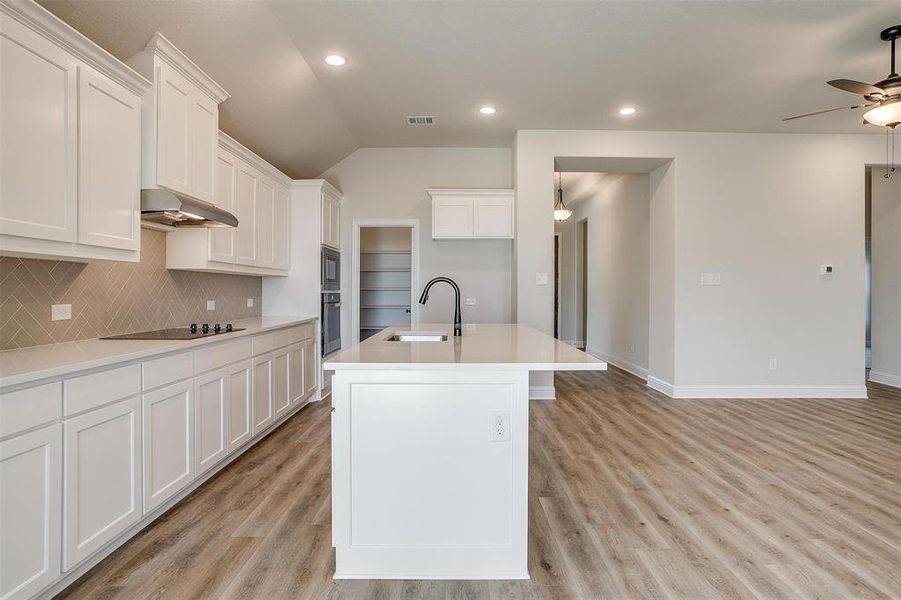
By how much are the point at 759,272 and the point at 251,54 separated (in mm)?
5236

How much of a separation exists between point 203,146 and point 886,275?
24.5ft

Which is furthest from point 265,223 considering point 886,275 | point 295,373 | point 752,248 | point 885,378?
point 885,378

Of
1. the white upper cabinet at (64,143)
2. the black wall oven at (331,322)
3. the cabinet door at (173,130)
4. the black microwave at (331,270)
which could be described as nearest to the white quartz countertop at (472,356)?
the white upper cabinet at (64,143)

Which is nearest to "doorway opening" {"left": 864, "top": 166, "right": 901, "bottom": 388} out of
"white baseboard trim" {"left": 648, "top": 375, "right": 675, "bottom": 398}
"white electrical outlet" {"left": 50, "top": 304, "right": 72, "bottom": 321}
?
"white baseboard trim" {"left": 648, "top": 375, "right": 675, "bottom": 398}

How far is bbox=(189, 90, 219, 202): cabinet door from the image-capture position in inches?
107

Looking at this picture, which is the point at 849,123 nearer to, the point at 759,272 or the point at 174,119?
the point at 759,272

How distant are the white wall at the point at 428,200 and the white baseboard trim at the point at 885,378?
15.6 ft

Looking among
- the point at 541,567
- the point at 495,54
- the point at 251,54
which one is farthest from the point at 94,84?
the point at 541,567

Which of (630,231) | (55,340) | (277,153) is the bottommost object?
(55,340)

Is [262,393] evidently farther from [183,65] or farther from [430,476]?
[183,65]

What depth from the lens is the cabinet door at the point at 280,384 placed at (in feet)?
11.6

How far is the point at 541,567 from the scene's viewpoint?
73.3 inches

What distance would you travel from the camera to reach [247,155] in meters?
3.63

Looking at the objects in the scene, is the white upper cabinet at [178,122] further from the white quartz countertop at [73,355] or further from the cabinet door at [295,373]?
the cabinet door at [295,373]
